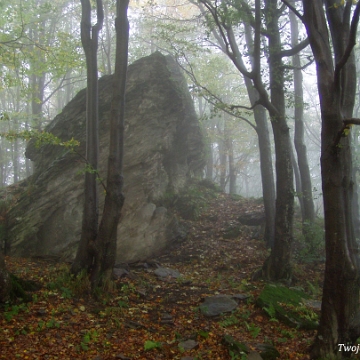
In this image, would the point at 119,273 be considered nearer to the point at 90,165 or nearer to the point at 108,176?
the point at 108,176

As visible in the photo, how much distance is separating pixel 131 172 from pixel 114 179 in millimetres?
4290

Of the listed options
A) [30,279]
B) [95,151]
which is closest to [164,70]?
[95,151]

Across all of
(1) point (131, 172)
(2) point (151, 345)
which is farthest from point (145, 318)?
(1) point (131, 172)

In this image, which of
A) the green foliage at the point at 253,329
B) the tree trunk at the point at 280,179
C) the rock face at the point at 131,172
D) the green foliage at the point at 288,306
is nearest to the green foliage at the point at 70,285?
the rock face at the point at 131,172

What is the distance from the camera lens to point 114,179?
7.86 meters

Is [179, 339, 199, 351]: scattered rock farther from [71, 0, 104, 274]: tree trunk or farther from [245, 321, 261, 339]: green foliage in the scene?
[71, 0, 104, 274]: tree trunk

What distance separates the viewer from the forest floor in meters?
5.15

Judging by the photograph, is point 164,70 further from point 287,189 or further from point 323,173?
point 323,173

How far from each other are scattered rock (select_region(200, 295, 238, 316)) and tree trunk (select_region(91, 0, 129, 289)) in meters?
2.19

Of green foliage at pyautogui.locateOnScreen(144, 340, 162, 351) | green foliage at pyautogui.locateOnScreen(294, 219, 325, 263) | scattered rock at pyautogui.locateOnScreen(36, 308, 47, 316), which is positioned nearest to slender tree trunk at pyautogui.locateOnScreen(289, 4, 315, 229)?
green foliage at pyautogui.locateOnScreen(294, 219, 325, 263)

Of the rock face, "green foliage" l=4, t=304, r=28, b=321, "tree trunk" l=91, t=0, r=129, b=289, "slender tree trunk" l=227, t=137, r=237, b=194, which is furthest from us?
"slender tree trunk" l=227, t=137, r=237, b=194

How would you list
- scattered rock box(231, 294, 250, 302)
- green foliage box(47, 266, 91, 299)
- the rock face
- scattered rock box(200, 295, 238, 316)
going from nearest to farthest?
scattered rock box(200, 295, 238, 316), green foliage box(47, 266, 91, 299), scattered rock box(231, 294, 250, 302), the rock face

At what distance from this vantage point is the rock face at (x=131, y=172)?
1045 centimetres

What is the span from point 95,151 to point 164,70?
21.8 feet
